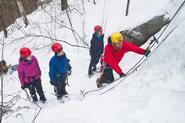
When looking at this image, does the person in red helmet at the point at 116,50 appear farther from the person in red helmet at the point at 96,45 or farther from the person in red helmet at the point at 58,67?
the person in red helmet at the point at 96,45

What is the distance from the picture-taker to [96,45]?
31.4 ft

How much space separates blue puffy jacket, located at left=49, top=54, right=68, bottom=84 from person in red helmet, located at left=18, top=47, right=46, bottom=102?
19.3 inches

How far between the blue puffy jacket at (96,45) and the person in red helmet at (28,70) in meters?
1.96

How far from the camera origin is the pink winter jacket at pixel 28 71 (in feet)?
26.2

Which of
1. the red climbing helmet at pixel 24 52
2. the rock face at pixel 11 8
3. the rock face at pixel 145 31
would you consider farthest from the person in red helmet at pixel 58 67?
the rock face at pixel 11 8

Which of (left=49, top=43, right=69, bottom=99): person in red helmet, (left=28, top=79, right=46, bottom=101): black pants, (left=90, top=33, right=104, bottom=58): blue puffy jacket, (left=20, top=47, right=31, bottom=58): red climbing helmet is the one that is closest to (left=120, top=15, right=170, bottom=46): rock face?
(left=90, top=33, right=104, bottom=58): blue puffy jacket

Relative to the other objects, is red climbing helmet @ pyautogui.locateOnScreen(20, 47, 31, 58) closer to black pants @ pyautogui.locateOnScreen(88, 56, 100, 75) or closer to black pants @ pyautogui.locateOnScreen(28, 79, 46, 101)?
black pants @ pyautogui.locateOnScreen(28, 79, 46, 101)

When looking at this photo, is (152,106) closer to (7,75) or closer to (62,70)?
(62,70)

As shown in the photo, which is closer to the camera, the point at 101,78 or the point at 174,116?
the point at 174,116

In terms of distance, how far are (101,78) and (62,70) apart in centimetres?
86

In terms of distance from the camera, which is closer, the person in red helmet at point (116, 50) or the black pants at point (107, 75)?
the person in red helmet at point (116, 50)

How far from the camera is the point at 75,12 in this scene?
1752 cm

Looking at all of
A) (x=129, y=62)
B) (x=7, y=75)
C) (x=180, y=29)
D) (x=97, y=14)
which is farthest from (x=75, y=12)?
(x=180, y=29)

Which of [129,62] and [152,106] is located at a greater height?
[152,106]
